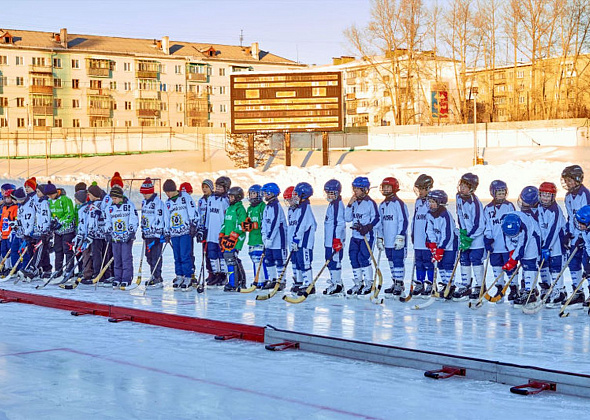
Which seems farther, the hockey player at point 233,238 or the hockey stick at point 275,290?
the hockey player at point 233,238

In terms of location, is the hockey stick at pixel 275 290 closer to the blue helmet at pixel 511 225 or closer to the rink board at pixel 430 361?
the rink board at pixel 430 361

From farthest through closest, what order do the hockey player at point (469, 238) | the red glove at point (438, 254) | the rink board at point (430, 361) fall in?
the hockey player at point (469, 238)
the red glove at point (438, 254)
the rink board at point (430, 361)

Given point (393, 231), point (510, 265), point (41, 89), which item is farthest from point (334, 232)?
point (41, 89)

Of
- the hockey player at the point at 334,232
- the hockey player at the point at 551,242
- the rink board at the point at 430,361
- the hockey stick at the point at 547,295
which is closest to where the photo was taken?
A: the rink board at the point at 430,361

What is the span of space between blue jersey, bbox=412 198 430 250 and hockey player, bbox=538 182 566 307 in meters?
1.53

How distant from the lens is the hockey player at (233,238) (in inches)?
442

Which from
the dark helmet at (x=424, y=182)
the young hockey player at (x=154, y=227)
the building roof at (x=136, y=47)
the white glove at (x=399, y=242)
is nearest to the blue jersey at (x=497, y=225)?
the dark helmet at (x=424, y=182)

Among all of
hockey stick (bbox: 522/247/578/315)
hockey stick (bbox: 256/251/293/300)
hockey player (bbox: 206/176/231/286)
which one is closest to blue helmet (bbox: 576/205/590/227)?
hockey stick (bbox: 522/247/578/315)

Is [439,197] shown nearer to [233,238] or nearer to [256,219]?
[256,219]

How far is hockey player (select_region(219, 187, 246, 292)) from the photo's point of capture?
1123cm

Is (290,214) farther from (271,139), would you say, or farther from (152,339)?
(271,139)

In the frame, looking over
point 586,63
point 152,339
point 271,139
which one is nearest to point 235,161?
point 271,139

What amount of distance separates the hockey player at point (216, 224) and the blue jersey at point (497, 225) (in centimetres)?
383

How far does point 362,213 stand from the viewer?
10602 mm
